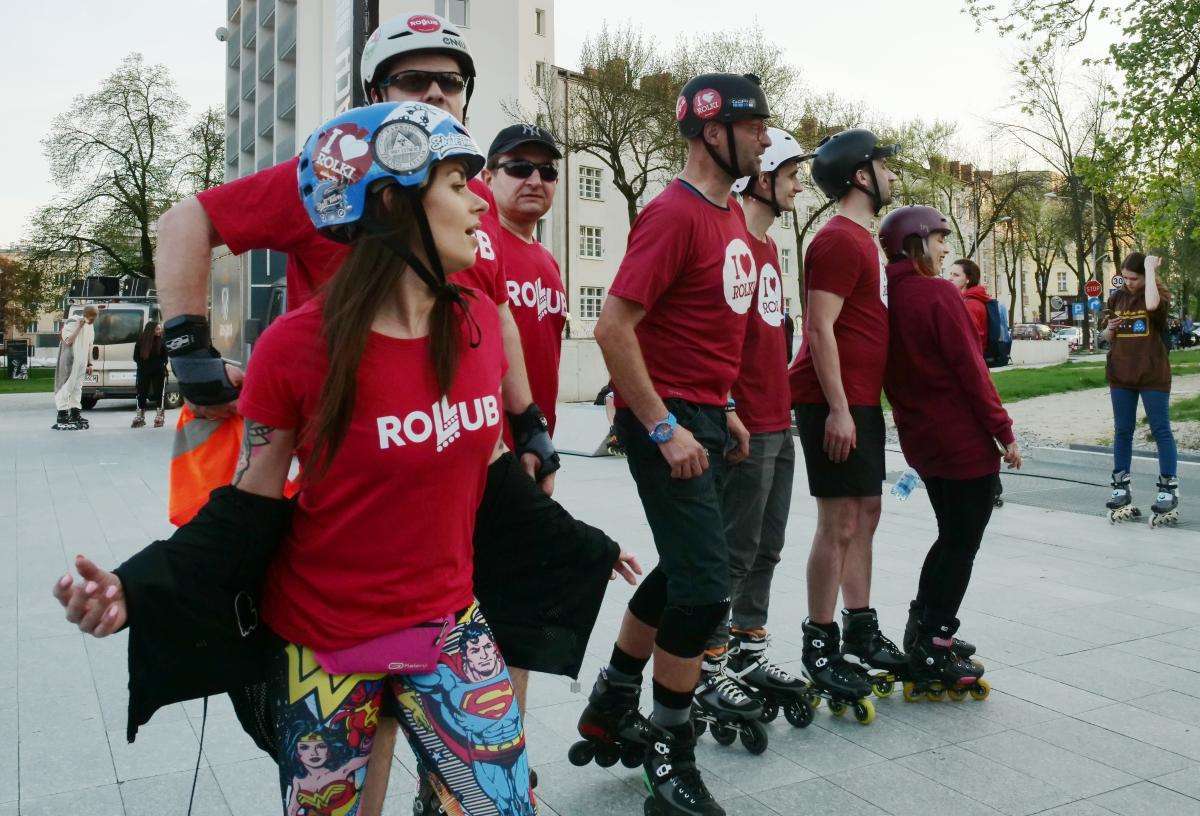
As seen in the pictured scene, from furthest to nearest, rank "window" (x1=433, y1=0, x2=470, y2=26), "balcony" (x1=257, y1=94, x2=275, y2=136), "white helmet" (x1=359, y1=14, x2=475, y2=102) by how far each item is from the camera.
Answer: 1. "balcony" (x1=257, y1=94, x2=275, y2=136)
2. "window" (x1=433, y1=0, x2=470, y2=26)
3. "white helmet" (x1=359, y1=14, x2=475, y2=102)

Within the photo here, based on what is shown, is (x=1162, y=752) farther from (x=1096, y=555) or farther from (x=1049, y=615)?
(x=1096, y=555)

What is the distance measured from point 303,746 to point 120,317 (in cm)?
2545

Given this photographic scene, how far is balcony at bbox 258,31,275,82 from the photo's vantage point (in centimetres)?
4841

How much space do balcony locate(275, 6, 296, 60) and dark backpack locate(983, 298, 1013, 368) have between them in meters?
43.5

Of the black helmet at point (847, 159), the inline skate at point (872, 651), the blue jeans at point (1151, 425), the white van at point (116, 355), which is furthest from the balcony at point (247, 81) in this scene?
the inline skate at point (872, 651)

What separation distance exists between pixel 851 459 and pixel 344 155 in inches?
110

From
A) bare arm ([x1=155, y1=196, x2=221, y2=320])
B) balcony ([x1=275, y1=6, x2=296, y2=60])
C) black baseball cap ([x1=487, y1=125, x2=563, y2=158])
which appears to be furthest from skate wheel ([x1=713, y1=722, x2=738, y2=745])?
balcony ([x1=275, y1=6, x2=296, y2=60])

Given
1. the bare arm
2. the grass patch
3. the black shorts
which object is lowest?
the grass patch

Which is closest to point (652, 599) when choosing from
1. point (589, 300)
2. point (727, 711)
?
point (727, 711)

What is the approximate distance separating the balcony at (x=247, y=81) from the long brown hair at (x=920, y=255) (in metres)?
54.6

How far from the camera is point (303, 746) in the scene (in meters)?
1.93

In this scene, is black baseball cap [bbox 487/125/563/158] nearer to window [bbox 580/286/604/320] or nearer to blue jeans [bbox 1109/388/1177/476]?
blue jeans [bbox 1109/388/1177/476]

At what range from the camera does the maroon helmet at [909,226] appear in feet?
14.5

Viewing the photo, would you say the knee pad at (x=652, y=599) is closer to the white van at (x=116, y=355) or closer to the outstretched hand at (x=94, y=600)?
the outstretched hand at (x=94, y=600)
